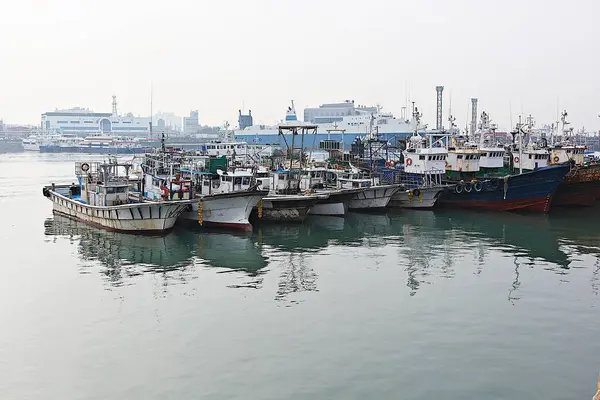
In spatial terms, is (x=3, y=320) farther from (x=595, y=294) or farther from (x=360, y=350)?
(x=595, y=294)

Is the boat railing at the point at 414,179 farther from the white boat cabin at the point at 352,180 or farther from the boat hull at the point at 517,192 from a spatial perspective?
the white boat cabin at the point at 352,180

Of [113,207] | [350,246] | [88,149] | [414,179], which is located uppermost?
[88,149]

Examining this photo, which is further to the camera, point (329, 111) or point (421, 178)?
point (329, 111)

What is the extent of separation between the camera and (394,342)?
17562 millimetres

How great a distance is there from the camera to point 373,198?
154 feet

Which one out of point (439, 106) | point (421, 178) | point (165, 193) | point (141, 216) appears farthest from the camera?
point (439, 106)

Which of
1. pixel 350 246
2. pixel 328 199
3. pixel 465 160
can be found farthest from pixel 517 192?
pixel 350 246

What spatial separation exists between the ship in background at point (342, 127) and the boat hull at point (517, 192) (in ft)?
107

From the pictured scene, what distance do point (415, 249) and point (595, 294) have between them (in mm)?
10537

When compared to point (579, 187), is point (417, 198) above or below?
below

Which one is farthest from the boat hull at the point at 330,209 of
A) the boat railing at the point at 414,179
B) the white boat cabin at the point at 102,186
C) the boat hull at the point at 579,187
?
the boat hull at the point at 579,187

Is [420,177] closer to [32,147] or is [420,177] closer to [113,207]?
[113,207]

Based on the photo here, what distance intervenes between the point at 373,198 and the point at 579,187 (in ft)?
58.4

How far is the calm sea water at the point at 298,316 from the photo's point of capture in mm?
14906
